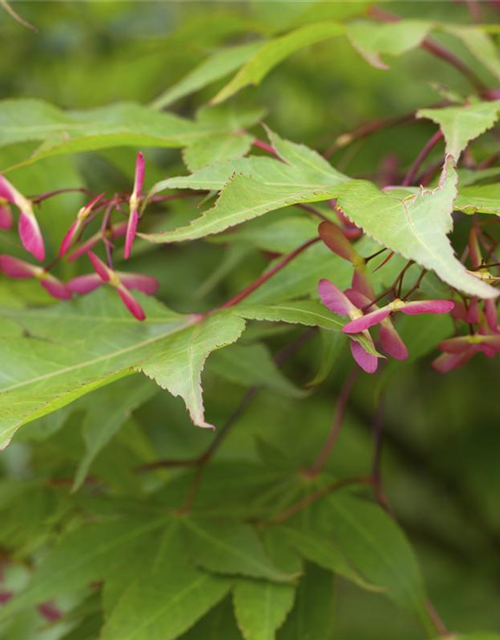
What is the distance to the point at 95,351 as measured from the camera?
49cm

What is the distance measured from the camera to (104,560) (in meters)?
0.58

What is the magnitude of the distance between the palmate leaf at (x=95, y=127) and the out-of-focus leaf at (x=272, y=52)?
4cm

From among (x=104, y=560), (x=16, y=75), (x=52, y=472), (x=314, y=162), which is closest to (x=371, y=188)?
(x=314, y=162)

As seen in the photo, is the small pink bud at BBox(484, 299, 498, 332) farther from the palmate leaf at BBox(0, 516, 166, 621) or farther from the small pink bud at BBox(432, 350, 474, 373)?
the palmate leaf at BBox(0, 516, 166, 621)

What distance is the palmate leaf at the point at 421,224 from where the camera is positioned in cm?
32

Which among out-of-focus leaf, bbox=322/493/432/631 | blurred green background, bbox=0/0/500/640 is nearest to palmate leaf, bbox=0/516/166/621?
out-of-focus leaf, bbox=322/493/432/631

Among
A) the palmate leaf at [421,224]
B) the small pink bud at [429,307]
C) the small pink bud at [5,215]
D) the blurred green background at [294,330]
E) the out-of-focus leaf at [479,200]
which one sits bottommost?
the blurred green background at [294,330]

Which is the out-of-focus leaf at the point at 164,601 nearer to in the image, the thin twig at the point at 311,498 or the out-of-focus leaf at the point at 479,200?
the thin twig at the point at 311,498

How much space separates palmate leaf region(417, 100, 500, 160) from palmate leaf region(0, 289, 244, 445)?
15 cm

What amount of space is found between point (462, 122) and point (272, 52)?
19cm

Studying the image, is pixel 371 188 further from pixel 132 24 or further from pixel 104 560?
pixel 132 24

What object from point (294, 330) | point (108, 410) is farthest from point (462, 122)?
point (294, 330)

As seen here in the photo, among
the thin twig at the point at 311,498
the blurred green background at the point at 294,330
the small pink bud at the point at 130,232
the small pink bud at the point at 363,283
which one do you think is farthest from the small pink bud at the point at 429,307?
the blurred green background at the point at 294,330

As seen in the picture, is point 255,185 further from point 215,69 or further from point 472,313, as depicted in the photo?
point 215,69
